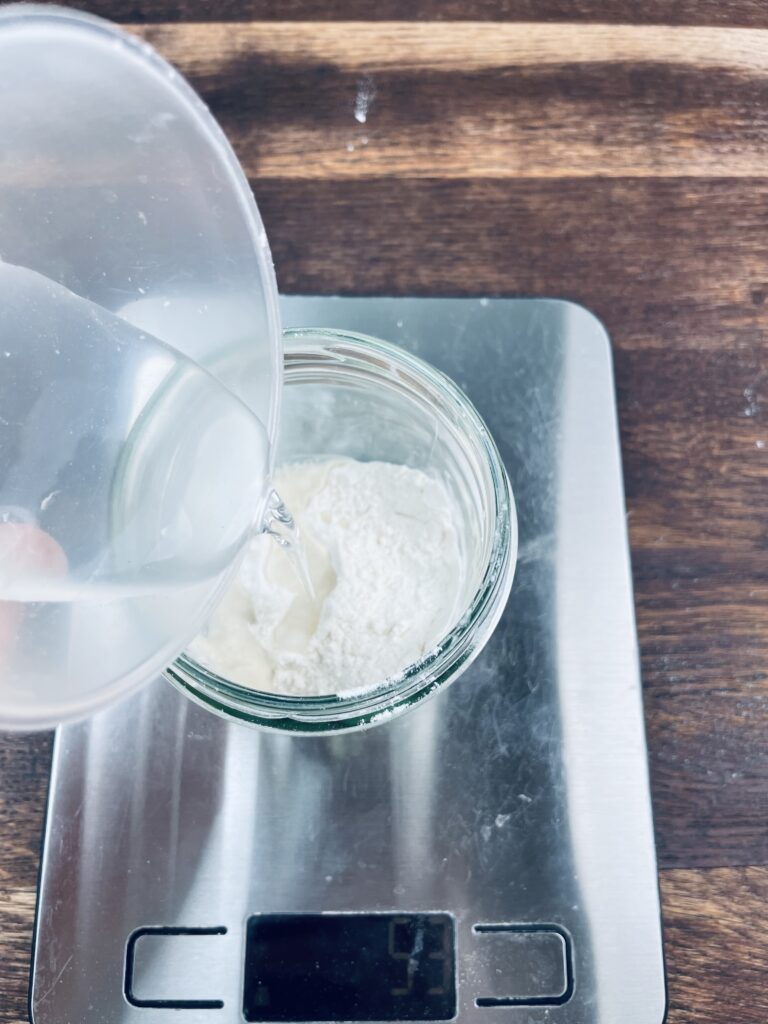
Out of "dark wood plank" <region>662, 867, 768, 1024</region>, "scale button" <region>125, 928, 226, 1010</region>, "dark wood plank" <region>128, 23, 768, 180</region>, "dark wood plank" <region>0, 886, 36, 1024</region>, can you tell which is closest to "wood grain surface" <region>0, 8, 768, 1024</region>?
"dark wood plank" <region>128, 23, 768, 180</region>

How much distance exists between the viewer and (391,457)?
2.19ft

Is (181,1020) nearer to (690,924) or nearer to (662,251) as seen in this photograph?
(690,924)

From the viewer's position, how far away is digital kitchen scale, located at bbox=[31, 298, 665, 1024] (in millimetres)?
616

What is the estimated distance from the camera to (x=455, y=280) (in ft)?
2.43

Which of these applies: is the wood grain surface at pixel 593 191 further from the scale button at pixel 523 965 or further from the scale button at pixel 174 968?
the scale button at pixel 174 968

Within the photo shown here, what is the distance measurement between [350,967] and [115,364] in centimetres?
41

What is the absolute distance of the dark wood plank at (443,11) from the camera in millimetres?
770

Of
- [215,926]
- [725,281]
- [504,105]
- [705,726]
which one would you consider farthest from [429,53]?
[215,926]

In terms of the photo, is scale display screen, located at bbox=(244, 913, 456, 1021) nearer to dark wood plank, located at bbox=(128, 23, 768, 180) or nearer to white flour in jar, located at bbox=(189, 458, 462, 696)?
white flour in jar, located at bbox=(189, 458, 462, 696)

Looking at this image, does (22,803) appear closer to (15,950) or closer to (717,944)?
(15,950)

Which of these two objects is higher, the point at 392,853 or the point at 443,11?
the point at 443,11

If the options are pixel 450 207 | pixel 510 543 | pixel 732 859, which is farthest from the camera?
pixel 450 207

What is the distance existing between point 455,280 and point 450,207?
0.06m

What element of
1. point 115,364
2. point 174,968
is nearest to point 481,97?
point 115,364
